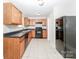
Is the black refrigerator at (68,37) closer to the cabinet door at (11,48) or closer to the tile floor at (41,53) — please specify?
the tile floor at (41,53)

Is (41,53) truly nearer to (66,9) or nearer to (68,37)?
(68,37)

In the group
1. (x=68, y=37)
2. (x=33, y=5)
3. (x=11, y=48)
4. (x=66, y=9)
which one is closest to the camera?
(x=11, y=48)

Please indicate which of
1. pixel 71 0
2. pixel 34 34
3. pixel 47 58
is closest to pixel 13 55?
pixel 47 58

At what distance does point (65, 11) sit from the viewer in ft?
20.2

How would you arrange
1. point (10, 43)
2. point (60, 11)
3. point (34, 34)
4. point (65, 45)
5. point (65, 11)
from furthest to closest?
point (34, 34), point (60, 11), point (65, 11), point (65, 45), point (10, 43)

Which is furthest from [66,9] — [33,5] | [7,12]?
[7,12]

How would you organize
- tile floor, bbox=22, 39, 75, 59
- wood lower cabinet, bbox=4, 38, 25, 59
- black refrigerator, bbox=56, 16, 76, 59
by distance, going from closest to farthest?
wood lower cabinet, bbox=4, 38, 25, 59 → black refrigerator, bbox=56, 16, 76, 59 → tile floor, bbox=22, 39, 75, 59

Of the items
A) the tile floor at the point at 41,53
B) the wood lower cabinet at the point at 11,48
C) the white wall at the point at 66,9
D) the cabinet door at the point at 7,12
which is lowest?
the tile floor at the point at 41,53

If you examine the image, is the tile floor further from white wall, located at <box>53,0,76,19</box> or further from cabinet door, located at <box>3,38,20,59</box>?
white wall, located at <box>53,0,76,19</box>

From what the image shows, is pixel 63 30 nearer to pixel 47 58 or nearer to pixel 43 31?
pixel 47 58

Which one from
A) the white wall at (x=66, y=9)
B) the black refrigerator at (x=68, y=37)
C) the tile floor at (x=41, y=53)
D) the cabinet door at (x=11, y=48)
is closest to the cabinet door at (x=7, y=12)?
the cabinet door at (x=11, y=48)

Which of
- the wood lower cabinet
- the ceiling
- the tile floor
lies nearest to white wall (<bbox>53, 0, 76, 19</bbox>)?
the ceiling

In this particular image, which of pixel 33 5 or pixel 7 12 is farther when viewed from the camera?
pixel 33 5

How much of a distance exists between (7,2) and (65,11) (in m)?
3.14
